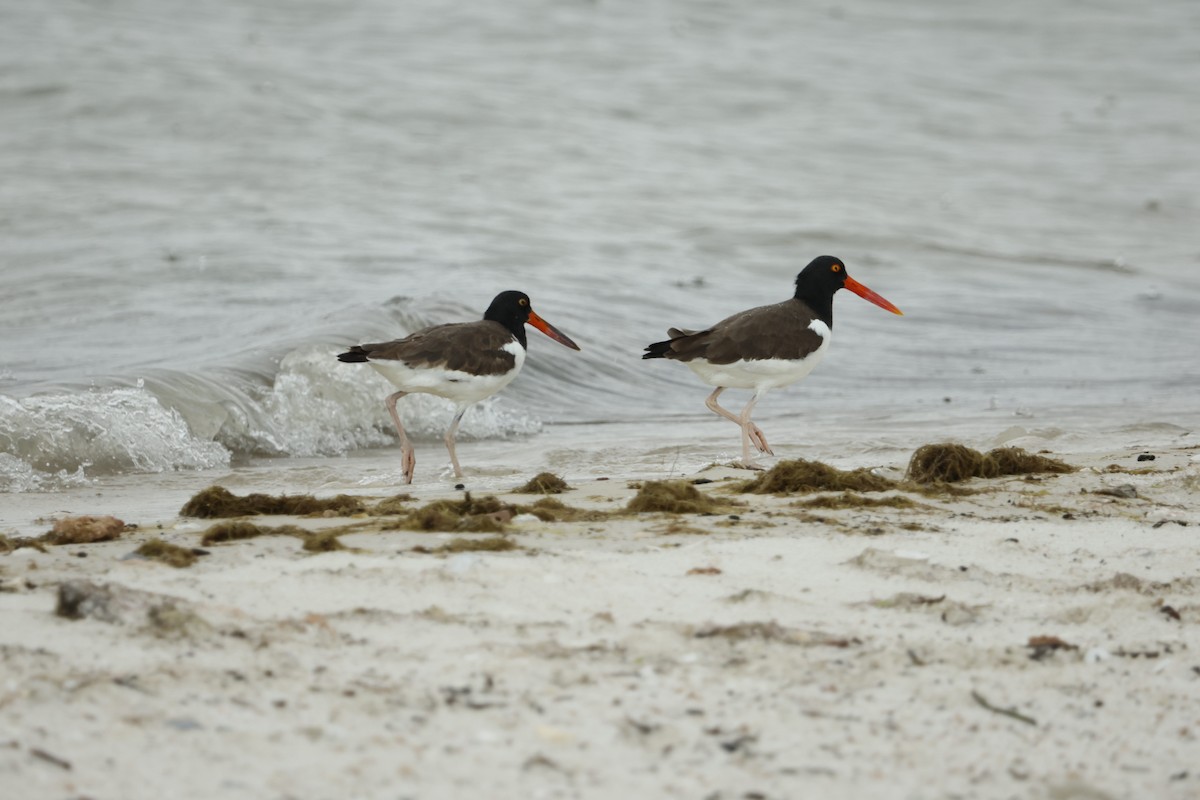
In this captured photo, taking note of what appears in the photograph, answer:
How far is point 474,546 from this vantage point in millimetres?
5098

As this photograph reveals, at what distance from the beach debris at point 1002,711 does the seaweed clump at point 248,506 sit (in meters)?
3.12

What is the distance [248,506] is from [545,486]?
56.3 inches

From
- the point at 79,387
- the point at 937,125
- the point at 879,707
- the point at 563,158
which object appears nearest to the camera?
the point at 879,707

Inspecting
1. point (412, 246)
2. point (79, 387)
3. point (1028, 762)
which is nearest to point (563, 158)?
point (412, 246)

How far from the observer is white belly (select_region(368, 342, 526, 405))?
7.81 meters

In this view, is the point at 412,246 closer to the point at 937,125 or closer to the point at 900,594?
the point at 900,594

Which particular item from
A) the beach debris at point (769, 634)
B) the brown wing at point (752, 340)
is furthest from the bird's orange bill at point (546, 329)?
the beach debris at point (769, 634)

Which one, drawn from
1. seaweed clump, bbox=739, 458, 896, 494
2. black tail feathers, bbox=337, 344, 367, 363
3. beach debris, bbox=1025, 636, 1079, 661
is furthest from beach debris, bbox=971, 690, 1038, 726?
black tail feathers, bbox=337, 344, 367, 363

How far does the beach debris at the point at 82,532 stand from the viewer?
17.7 ft

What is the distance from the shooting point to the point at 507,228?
54.7 ft

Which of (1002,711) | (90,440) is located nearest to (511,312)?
(90,440)

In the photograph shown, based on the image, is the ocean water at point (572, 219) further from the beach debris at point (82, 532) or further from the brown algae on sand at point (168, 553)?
the brown algae on sand at point (168, 553)

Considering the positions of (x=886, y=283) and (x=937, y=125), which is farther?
(x=937, y=125)

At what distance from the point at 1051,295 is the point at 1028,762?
12.8 meters
